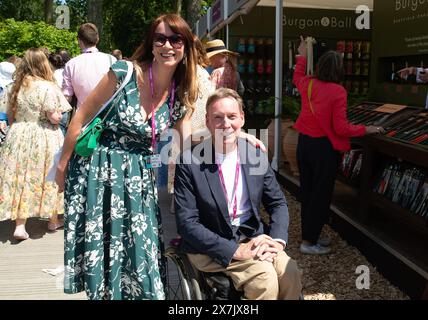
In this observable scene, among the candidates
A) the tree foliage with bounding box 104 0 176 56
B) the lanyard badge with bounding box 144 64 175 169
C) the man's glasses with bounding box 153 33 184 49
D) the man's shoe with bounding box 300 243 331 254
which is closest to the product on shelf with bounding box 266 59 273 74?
the man's shoe with bounding box 300 243 331 254

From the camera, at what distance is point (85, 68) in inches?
183

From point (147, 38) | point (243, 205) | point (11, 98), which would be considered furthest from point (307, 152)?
point (11, 98)

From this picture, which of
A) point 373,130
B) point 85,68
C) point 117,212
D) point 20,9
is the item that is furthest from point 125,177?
point 20,9

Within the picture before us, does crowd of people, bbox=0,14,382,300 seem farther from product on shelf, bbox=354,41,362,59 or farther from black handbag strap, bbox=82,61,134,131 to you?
product on shelf, bbox=354,41,362,59

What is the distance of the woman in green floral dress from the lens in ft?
7.47

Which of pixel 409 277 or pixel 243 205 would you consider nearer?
pixel 243 205

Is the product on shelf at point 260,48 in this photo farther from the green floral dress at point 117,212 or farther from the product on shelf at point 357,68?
the green floral dress at point 117,212

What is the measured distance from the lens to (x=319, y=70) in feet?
13.6

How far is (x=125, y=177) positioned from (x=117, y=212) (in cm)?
17

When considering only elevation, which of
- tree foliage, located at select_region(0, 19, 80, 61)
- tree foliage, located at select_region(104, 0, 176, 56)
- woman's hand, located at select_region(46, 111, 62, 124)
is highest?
tree foliage, located at select_region(104, 0, 176, 56)

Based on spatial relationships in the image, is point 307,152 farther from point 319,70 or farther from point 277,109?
point 277,109

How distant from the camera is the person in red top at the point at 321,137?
159 inches

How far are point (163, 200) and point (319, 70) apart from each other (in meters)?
2.92

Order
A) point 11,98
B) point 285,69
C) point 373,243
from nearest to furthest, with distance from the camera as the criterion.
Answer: point 373,243, point 11,98, point 285,69
